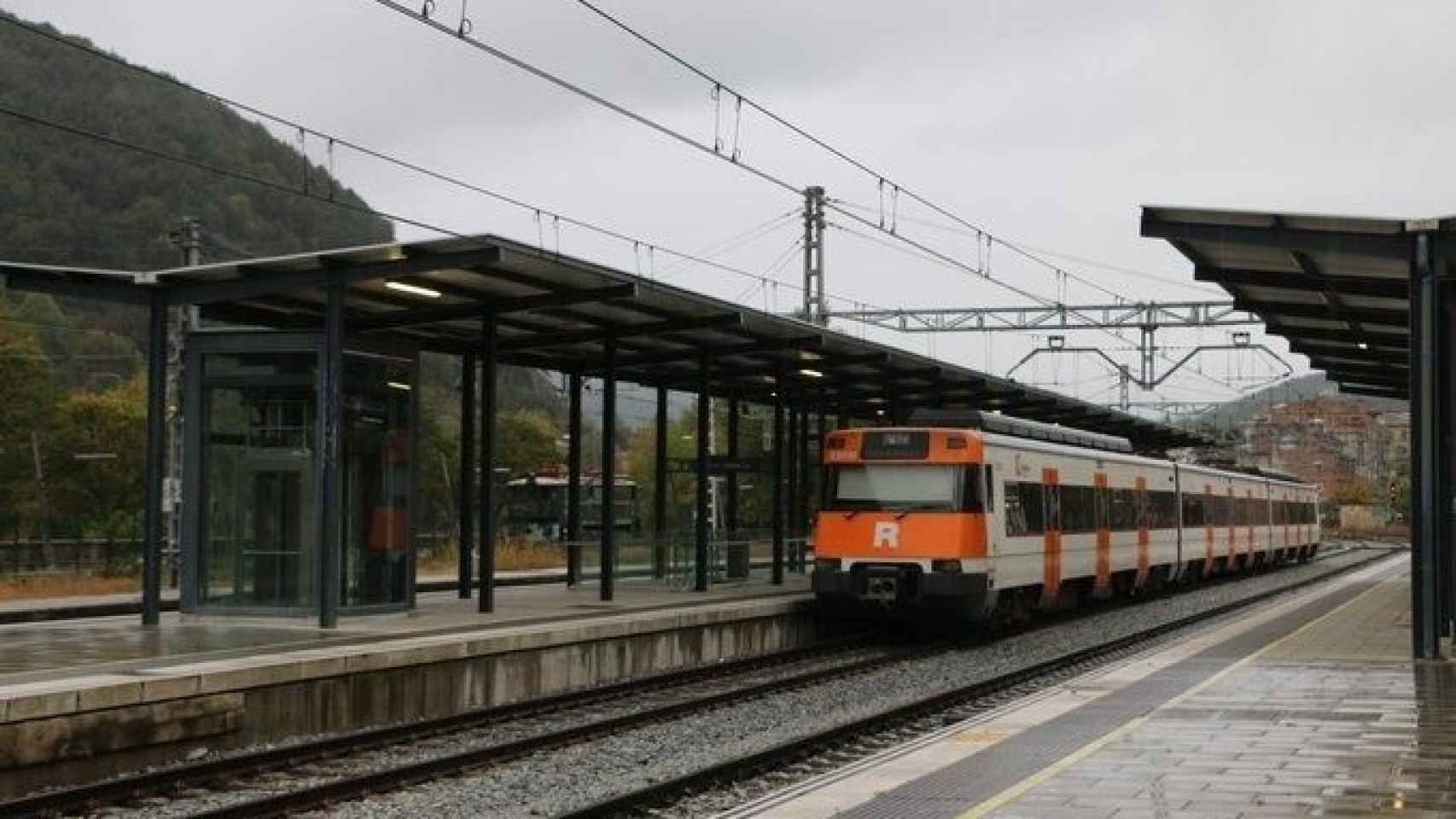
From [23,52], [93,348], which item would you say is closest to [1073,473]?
[93,348]

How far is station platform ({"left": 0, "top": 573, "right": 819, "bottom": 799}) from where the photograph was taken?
11.4 m

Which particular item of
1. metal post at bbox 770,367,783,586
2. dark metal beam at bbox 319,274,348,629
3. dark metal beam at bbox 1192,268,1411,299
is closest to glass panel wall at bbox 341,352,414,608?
dark metal beam at bbox 319,274,348,629

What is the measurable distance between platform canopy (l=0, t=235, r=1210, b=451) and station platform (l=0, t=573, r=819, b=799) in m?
3.58

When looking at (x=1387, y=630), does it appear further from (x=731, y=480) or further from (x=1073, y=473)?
(x=731, y=480)

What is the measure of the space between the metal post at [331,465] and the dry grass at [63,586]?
45.2 feet

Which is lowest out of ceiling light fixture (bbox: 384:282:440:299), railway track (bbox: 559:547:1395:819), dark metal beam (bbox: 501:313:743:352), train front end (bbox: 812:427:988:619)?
railway track (bbox: 559:547:1395:819)

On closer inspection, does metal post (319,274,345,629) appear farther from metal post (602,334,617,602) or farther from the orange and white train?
the orange and white train

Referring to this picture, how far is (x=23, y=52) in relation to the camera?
66.9 metres

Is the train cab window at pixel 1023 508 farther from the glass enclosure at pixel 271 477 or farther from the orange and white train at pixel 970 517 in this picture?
the glass enclosure at pixel 271 477

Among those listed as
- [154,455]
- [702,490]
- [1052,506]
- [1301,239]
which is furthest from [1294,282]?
[154,455]

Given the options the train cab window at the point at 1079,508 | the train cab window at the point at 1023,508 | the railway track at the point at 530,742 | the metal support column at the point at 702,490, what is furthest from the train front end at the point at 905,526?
the train cab window at the point at 1079,508

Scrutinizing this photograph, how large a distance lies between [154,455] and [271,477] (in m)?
1.27

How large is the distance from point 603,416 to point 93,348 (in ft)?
166

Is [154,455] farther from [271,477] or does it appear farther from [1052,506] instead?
[1052,506]
